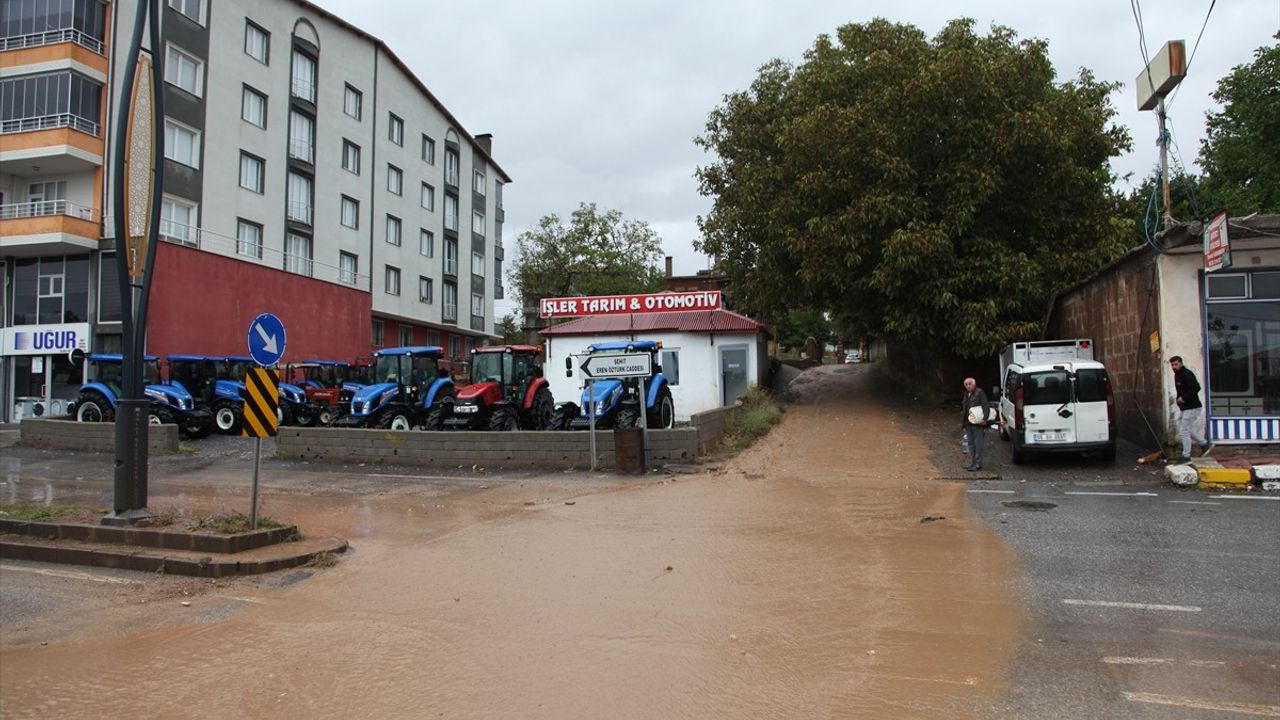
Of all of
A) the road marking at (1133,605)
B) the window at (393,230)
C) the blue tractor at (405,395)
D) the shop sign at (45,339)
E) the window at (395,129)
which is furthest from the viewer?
the window at (395,129)

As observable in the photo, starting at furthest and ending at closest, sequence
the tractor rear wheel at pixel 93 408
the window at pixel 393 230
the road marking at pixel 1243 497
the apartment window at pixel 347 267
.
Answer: the window at pixel 393 230, the apartment window at pixel 347 267, the tractor rear wheel at pixel 93 408, the road marking at pixel 1243 497

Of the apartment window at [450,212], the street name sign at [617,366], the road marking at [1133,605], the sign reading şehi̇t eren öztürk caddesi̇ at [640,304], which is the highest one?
the apartment window at [450,212]

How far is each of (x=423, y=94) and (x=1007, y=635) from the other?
48.8 metres

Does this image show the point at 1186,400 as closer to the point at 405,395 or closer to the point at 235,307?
the point at 405,395

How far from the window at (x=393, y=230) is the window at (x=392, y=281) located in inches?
58.7

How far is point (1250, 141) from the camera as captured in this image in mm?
34156

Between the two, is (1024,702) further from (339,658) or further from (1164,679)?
(339,658)

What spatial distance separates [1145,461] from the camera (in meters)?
14.0

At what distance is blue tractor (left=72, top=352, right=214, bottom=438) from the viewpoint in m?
20.6

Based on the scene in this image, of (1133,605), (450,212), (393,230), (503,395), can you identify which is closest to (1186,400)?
(1133,605)

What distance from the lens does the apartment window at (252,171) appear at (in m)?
33.4

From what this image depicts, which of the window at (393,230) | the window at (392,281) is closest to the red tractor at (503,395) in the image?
the window at (392,281)

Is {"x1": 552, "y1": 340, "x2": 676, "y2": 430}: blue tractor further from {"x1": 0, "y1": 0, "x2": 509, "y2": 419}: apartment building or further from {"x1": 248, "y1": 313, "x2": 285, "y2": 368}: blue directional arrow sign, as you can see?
{"x1": 0, "y1": 0, "x2": 509, "y2": 419}: apartment building

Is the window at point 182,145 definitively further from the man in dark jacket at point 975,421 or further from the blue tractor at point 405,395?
the man in dark jacket at point 975,421
